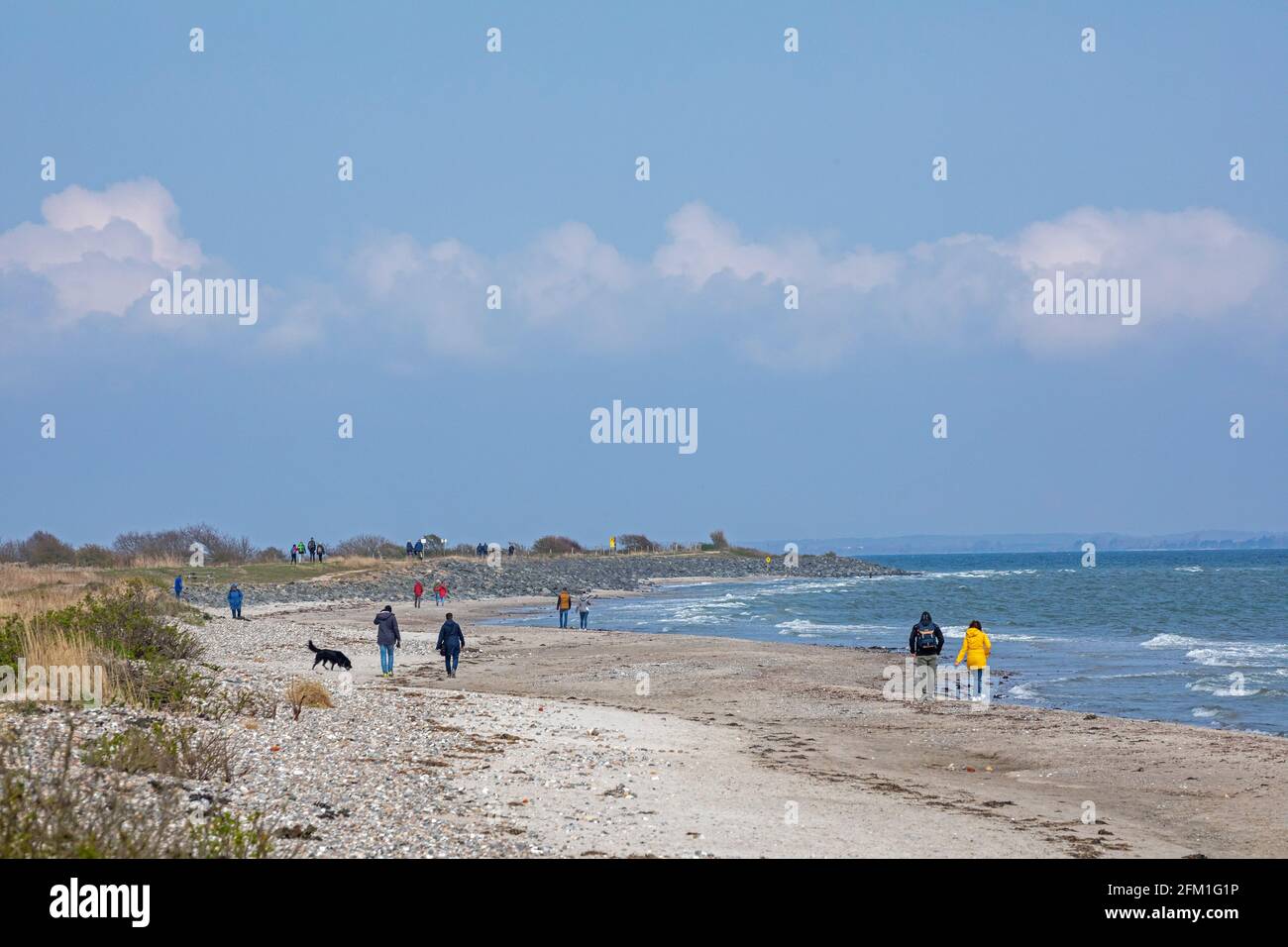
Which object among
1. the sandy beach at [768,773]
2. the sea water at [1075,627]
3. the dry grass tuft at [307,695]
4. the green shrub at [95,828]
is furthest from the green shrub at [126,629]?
the sea water at [1075,627]

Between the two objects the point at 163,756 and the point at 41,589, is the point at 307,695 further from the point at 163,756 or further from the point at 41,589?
the point at 41,589

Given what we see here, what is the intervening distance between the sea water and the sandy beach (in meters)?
3.70

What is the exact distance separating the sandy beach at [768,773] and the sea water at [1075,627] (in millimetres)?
3696

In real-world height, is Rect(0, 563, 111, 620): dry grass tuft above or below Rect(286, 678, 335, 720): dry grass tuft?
above

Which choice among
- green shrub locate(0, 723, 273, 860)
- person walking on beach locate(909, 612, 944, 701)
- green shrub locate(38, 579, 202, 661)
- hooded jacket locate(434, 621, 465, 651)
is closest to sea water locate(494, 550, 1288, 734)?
person walking on beach locate(909, 612, 944, 701)

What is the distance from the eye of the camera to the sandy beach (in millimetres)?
11406

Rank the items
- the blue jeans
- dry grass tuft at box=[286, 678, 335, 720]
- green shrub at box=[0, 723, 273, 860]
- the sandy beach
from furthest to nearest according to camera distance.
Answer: the blue jeans < dry grass tuft at box=[286, 678, 335, 720] < the sandy beach < green shrub at box=[0, 723, 273, 860]

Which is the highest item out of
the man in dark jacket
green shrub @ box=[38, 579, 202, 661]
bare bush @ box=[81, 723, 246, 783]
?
green shrub @ box=[38, 579, 202, 661]

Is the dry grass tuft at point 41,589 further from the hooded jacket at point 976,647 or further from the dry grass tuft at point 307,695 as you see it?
the hooded jacket at point 976,647

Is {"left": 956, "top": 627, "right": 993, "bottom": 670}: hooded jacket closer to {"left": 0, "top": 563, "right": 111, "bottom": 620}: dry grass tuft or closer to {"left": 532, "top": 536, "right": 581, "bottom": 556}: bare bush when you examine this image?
{"left": 0, "top": 563, "right": 111, "bottom": 620}: dry grass tuft

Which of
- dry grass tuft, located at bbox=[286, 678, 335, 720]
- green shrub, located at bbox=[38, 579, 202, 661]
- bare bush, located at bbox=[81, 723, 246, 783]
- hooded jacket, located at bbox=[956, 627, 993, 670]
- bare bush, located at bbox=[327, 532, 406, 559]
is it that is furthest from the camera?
bare bush, located at bbox=[327, 532, 406, 559]
